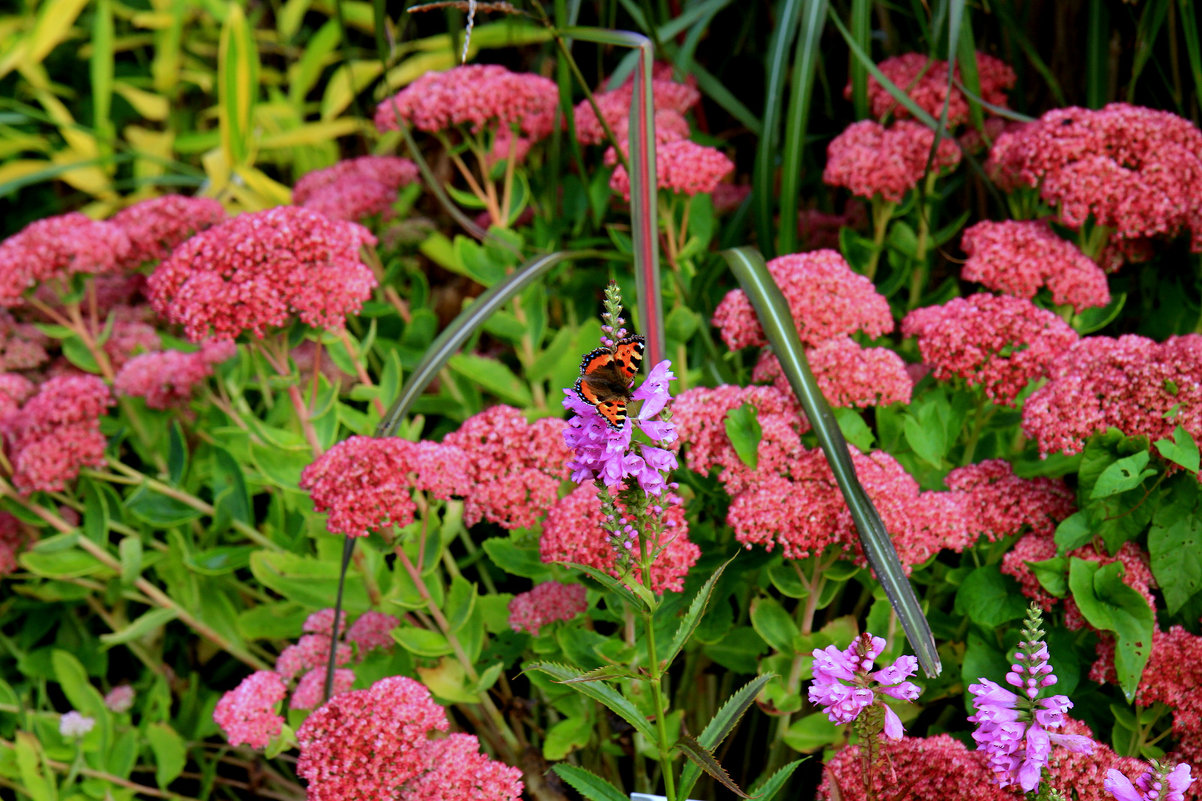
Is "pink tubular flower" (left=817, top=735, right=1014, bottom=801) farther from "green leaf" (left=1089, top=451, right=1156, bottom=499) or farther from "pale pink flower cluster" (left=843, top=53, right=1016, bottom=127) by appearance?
"pale pink flower cluster" (left=843, top=53, right=1016, bottom=127)

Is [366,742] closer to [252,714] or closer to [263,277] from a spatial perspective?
[252,714]

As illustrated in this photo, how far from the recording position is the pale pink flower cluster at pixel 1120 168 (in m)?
1.24

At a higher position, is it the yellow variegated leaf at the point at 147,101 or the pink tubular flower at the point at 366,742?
the yellow variegated leaf at the point at 147,101

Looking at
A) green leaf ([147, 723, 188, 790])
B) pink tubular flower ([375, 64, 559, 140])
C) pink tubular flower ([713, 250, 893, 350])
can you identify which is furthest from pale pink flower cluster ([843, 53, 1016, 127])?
green leaf ([147, 723, 188, 790])

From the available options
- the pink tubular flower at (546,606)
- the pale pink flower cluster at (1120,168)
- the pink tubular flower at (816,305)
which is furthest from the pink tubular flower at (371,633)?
the pale pink flower cluster at (1120,168)

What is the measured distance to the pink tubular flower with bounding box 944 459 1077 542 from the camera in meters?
Result: 1.02

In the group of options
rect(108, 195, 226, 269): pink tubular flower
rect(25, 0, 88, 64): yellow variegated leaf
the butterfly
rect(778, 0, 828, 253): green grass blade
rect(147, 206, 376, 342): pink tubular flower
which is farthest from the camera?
rect(25, 0, 88, 64): yellow variegated leaf

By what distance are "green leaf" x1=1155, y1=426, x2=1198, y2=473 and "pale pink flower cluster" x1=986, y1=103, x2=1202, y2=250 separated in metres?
0.45

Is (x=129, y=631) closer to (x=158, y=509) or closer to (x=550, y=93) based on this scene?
(x=158, y=509)

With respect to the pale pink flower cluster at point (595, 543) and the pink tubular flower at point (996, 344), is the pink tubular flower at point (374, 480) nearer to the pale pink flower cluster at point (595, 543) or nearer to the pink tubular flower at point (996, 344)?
the pale pink flower cluster at point (595, 543)

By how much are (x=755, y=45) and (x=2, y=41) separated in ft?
6.69

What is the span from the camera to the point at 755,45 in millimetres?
2113

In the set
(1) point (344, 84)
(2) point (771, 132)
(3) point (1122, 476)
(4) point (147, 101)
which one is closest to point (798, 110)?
(2) point (771, 132)

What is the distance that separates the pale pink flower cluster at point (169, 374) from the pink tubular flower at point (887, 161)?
3.14 ft
